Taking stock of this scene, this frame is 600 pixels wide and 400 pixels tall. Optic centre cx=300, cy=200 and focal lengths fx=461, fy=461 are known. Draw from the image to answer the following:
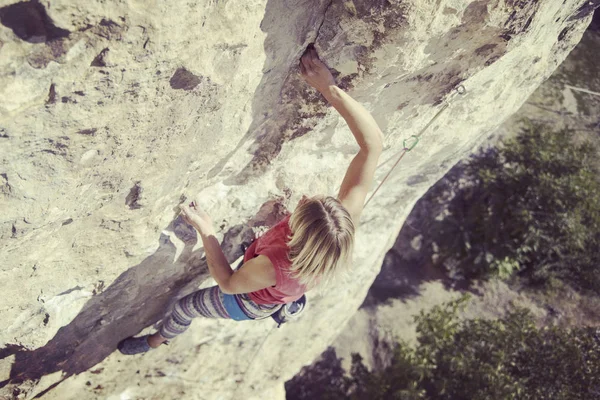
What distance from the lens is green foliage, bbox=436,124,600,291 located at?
6.14 meters

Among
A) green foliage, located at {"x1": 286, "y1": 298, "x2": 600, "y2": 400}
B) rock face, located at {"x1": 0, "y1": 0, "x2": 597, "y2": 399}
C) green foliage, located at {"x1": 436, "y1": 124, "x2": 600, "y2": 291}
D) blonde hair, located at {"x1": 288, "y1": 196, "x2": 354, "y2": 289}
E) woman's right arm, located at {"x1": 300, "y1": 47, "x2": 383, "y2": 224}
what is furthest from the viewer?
green foliage, located at {"x1": 436, "y1": 124, "x2": 600, "y2": 291}

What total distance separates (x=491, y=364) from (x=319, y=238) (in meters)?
3.69

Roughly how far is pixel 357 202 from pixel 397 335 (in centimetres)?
437

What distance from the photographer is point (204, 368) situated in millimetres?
3727

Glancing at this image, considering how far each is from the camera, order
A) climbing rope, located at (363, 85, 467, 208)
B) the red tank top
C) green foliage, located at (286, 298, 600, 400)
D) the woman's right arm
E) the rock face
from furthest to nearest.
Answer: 1. green foliage, located at (286, 298, 600, 400)
2. climbing rope, located at (363, 85, 467, 208)
3. the woman's right arm
4. the red tank top
5. the rock face

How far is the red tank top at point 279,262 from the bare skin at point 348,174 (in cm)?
4

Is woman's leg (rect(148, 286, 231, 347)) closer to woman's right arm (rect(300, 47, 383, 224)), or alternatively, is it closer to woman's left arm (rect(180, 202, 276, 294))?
woman's left arm (rect(180, 202, 276, 294))

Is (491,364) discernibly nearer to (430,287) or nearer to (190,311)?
(430,287)

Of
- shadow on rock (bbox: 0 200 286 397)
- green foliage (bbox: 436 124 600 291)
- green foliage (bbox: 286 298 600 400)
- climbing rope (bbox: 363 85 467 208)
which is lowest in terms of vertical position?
green foliage (bbox: 286 298 600 400)

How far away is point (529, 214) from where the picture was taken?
20.6ft

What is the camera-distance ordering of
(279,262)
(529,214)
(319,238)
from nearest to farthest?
1. (319,238)
2. (279,262)
3. (529,214)

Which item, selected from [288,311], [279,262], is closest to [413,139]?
[288,311]

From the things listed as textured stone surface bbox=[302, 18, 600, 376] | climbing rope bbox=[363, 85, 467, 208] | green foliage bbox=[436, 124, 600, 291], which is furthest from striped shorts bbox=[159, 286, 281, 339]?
green foliage bbox=[436, 124, 600, 291]

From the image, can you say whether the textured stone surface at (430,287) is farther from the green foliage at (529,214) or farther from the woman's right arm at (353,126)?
the woman's right arm at (353,126)
